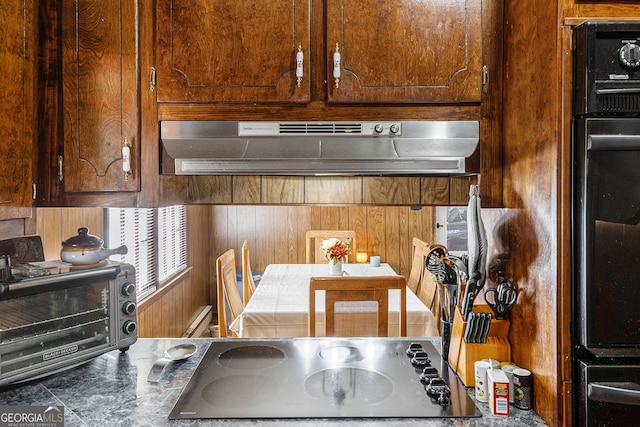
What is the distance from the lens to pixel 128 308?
1564 millimetres

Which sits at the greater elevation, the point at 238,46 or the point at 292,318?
the point at 238,46

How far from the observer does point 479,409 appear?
1200 millimetres

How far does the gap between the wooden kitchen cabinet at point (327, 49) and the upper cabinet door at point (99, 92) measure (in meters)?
0.12

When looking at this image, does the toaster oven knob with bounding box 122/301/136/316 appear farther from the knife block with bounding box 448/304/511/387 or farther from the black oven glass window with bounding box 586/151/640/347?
the black oven glass window with bounding box 586/151/640/347

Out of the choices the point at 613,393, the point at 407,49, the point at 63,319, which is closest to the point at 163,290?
the point at 63,319

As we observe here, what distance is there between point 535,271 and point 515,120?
47cm

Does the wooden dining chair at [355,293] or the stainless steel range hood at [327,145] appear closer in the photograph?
the stainless steel range hood at [327,145]

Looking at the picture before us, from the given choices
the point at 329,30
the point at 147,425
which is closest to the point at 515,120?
the point at 329,30

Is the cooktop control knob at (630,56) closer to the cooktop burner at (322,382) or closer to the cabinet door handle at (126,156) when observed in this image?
the cooktop burner at (322,382)

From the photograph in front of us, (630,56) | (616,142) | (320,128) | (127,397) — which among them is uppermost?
(630,56)

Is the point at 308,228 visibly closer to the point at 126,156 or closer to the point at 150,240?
the point at 150,240

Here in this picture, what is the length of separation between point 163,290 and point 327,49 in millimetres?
2905

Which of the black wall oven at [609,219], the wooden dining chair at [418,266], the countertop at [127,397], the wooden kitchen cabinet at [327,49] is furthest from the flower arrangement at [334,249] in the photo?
the black wall oven at [609,219]

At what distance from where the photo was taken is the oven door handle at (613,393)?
3.36ft
